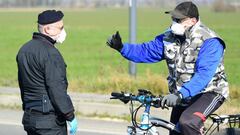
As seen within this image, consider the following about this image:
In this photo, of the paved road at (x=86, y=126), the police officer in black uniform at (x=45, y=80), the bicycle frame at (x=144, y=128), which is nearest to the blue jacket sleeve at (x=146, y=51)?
the bicycle frame at (x=144, y=128)

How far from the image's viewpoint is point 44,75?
497 centimetres

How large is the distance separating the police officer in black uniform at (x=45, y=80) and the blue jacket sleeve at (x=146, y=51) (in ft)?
3.20

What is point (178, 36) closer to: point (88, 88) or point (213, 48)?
point (213, 48)

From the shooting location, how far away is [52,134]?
5.04m

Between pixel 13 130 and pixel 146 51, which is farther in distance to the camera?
pixel 13 130

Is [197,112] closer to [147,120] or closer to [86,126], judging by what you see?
[147,120]

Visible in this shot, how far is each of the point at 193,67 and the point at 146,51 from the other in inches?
27.8

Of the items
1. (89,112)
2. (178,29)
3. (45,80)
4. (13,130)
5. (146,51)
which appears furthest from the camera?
(89,112)

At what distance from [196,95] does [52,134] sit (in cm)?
128

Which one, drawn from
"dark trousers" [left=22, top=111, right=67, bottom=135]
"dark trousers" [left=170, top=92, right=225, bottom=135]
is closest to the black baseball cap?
"dark trousers" [left=170, top=92, right=225, bottom=135]

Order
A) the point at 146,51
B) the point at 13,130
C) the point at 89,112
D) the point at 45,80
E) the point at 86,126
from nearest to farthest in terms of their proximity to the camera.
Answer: the point at 45,80 → the point at 146,51 → the point at 13,130 → the point at 86,126 → the point at 89,112

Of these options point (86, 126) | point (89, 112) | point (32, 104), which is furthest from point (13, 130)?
point (32, 104)

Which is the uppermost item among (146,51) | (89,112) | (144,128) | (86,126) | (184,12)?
(184,12)

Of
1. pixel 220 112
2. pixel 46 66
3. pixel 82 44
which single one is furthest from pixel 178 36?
pixel 82 44
